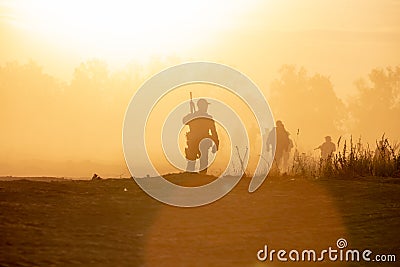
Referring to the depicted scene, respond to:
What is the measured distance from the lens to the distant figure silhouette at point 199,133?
21.4 metres

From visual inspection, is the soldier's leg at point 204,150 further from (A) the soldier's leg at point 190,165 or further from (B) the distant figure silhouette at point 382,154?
(B) the distant figure silhouette at point 382,154

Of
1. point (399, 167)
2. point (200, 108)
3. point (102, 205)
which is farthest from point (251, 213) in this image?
point (200, 108)

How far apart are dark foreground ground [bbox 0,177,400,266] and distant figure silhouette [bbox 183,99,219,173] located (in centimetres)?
590

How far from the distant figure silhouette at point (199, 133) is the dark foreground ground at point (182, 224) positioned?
590 cm

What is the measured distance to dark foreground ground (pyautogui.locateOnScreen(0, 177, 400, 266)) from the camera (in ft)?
29.5

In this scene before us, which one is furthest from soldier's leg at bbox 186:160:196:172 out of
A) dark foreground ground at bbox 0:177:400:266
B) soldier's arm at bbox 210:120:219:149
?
dark foreground ground at bbox 0:177:400:266

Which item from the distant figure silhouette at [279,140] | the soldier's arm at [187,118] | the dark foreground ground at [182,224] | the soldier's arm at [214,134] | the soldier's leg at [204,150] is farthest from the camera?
the distant figure silhouette at [279,140]

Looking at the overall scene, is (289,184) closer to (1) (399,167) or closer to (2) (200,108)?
(1) (399,167)

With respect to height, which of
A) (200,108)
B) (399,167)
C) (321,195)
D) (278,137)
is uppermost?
(278,137)

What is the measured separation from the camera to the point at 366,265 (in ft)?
31.4

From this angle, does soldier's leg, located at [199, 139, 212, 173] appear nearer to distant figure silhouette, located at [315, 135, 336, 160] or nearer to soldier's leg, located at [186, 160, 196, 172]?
soldier's leg, located at [186, 160, 196, 172]

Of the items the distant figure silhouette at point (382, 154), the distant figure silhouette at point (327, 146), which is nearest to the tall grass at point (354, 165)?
the distant figure silhouette at point (382, 154)

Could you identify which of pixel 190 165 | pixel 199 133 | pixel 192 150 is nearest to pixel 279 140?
pixel 199 133

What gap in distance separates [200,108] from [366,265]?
12484 mm
